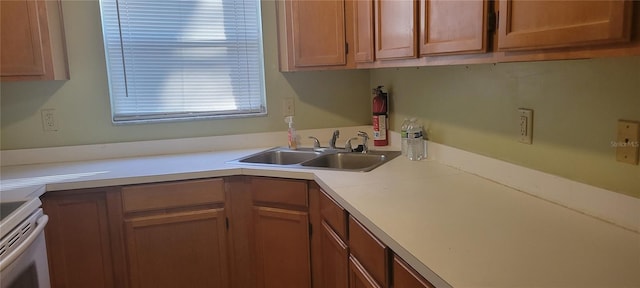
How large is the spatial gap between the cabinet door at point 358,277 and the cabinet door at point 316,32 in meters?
1.12

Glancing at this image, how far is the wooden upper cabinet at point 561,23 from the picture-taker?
2.85 ft

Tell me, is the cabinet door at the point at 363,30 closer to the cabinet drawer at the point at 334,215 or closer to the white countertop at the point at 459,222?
the white countertop at the point at 459,222

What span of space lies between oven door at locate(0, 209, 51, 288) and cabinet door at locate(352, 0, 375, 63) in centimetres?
153

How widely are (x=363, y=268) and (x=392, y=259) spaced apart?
0.85 ft

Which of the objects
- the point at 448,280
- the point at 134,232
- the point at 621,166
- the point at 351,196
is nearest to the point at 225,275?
the point at 134,232

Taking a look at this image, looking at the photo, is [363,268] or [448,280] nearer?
[448,280]

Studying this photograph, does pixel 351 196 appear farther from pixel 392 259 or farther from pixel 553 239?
pixel 553 239

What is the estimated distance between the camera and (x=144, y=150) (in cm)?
253

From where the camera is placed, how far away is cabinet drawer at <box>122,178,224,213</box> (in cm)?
205

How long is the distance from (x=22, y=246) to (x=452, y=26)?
5.33 ft

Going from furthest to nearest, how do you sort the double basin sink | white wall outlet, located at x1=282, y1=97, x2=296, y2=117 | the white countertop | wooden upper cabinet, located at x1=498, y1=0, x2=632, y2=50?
white wall outlet, located at x1=282, y1=97, x2=296, y2=117, the double basin sink, the white countertop, wooden upper cabinet, located at x1=498, y1=0, x2=632, y2=50

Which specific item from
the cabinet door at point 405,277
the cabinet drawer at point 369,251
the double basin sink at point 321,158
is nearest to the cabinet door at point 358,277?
the cabinet drawer at point 369,251

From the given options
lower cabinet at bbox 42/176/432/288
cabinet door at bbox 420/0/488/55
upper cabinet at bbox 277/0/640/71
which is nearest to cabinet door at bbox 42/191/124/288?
lower cabinet at bbox 42/176/432/288

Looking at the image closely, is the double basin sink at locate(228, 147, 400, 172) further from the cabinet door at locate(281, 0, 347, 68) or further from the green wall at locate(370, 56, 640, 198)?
the cabinet door at locate(281, 0, 347, 68)
